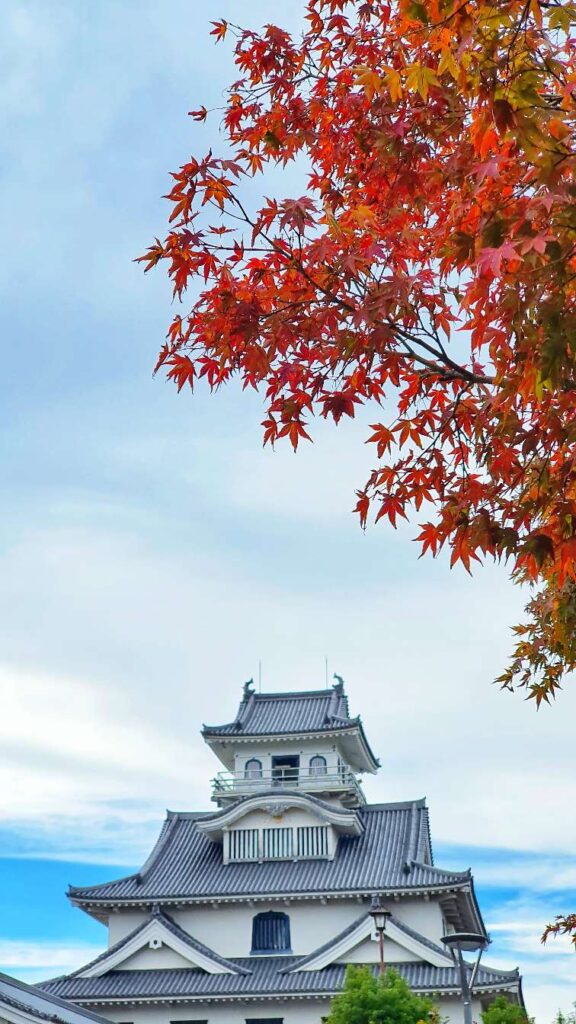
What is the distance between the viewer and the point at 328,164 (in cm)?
670

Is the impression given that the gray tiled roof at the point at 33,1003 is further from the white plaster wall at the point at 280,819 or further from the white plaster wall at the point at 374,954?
the white plaster wall at the point at 280,819

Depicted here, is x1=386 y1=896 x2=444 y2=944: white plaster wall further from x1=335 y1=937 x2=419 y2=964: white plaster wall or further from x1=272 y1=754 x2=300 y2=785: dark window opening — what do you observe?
x1=272 y1=754 x2=300 y2=785: dark window opening

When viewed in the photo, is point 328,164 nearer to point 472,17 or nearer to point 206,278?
point 206,278

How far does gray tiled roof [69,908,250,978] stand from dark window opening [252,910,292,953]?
51.4 inches

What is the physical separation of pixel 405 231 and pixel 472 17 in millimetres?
1827

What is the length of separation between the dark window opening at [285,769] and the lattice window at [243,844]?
10.6 feet

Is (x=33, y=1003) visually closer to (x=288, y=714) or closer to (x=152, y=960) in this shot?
(x=152, y=960)

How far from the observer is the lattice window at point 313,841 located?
36.0 meters

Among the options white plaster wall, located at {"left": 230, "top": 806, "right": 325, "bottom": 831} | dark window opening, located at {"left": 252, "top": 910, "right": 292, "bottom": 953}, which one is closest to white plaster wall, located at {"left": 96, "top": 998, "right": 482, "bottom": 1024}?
dark window opening, located at {"left": 252, "top": 910, "right": 292, "bottom": 953}

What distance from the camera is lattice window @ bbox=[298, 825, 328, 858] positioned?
118 ft

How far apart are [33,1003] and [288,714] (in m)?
25.7

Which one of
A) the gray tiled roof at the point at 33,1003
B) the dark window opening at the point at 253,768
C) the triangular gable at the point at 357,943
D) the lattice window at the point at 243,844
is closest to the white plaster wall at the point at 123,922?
the lattice window at the point at 243,844

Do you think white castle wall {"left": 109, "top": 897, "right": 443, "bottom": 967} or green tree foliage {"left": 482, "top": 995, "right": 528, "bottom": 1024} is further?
white castle wall {"left": 109, "top": 897, "right": 443, "bottom": 967}

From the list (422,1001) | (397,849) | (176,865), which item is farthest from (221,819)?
(422,1001)
